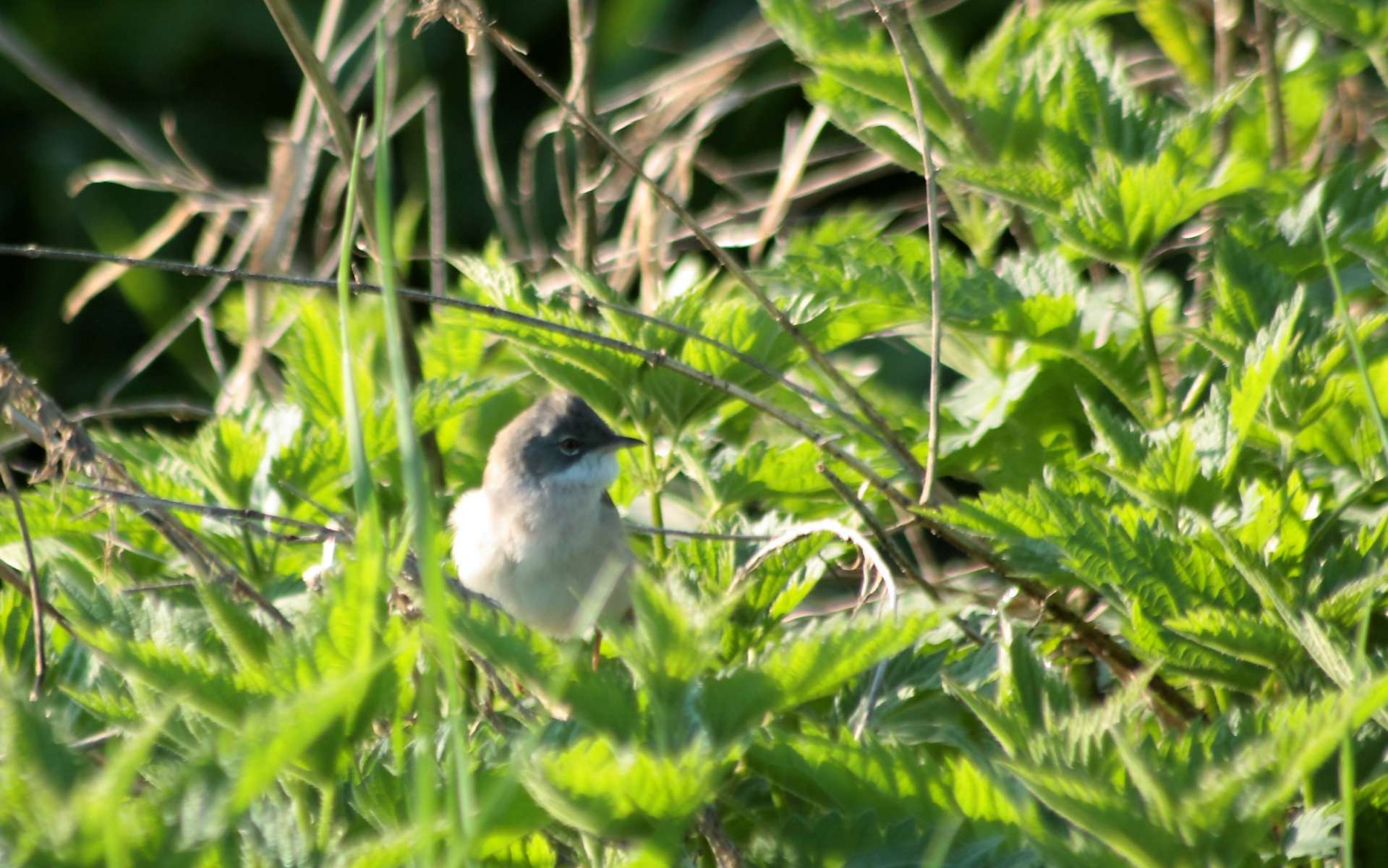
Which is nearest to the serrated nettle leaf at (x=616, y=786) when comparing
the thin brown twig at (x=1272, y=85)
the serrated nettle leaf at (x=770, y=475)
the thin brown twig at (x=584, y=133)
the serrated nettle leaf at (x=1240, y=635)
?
the serrated nettle leaf at (x=1240, y=635)

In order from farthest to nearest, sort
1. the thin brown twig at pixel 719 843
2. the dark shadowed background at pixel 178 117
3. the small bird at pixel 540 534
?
the dark shadowed background at pixel 178 117 < the small bird at pixel 540 534 < the thin brown twig at pixel 719 843

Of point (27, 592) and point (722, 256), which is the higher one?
point (722, 256)

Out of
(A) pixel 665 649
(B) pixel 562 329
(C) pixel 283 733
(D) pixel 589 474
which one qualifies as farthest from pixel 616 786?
(D) pixel 589 474

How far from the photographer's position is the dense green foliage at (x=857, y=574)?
1181mm

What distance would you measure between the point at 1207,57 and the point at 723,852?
2.09m

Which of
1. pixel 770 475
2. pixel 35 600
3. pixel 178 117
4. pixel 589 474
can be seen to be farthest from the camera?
pixel 178 117

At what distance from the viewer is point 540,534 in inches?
108

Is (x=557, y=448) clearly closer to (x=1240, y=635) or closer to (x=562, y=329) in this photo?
(x=562, y=329)

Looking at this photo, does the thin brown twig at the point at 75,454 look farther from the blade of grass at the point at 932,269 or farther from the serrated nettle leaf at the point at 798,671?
the blade of grass at the point at 932,269

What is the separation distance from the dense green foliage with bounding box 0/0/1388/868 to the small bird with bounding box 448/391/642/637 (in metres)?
0.11

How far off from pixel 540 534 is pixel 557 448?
0.26m

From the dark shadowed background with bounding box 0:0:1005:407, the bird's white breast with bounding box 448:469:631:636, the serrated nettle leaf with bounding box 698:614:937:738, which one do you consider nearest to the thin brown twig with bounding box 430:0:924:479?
the serrated nettle leaf with bounding box 698:614:937:738

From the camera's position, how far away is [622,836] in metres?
1.20

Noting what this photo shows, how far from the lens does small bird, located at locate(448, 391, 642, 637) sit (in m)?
2.65
